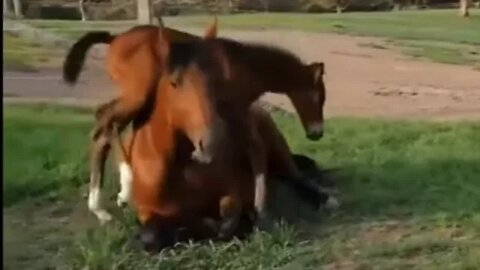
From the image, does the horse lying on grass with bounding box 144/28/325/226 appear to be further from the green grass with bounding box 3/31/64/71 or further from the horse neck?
the green grass with bounding box 3/31/64/71

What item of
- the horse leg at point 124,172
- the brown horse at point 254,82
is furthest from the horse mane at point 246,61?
the horse leg at point 124,172

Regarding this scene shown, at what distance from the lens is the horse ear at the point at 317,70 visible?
3.75ft

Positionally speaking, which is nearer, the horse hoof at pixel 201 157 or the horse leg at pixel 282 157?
the horse hoof at pixel 201 157

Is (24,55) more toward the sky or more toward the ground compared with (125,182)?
more toward the sky

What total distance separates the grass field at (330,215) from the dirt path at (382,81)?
0.05ft

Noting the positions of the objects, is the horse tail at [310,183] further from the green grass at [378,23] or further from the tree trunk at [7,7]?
the tree trunk at [7,7]

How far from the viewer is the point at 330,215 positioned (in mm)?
1168

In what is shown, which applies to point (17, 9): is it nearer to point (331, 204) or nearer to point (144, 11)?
point (144, 11)

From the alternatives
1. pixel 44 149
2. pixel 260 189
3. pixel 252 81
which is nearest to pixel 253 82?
pixel 252 81

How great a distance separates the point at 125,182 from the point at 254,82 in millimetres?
156

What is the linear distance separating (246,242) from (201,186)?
2.6 inches

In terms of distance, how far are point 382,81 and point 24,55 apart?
35cm

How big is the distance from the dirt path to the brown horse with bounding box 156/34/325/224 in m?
0.02

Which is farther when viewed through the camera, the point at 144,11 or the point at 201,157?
the point at 144,11
